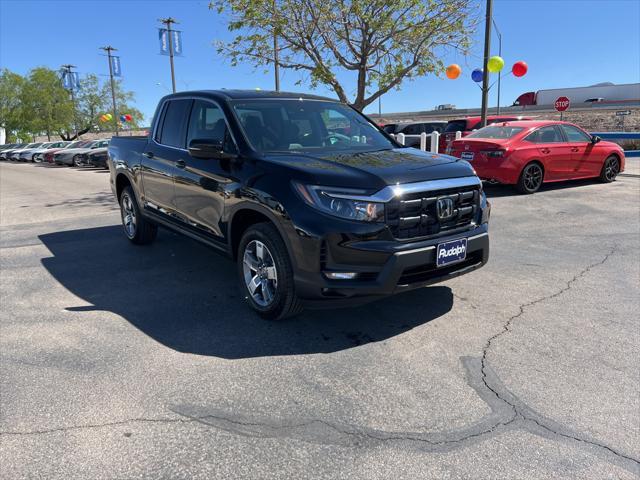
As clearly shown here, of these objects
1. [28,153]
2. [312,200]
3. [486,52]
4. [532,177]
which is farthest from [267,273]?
[28,153]

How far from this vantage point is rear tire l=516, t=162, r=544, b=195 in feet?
33.1

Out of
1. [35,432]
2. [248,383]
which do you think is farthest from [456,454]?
[35,432]

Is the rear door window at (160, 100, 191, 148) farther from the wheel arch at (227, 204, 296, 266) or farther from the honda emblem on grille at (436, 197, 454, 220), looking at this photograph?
the honda emblem on grille at (436, 197, 454, 220)

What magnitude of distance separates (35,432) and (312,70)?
43.5ft

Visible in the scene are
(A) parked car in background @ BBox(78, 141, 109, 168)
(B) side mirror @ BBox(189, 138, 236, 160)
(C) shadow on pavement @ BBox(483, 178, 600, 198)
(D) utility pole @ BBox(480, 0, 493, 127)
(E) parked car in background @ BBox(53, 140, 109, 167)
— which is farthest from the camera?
(E) parked car in background @ BBox(53, 140, 109, 167)

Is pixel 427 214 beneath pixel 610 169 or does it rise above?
above

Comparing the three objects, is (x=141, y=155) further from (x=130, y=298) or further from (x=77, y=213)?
(x=77, y=213)

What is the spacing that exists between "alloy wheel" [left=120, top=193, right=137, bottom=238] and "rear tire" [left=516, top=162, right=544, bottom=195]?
7.43 metres

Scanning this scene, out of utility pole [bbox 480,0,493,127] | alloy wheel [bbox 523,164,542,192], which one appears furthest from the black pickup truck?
utility pole [bbox 480,0,493,127]

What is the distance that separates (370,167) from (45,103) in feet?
203

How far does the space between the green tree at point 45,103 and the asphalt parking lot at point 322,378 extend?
58057 mm

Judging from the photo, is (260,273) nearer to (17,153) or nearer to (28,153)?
(28,153)

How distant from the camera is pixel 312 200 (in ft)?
11.3

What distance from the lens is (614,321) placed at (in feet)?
13.1
